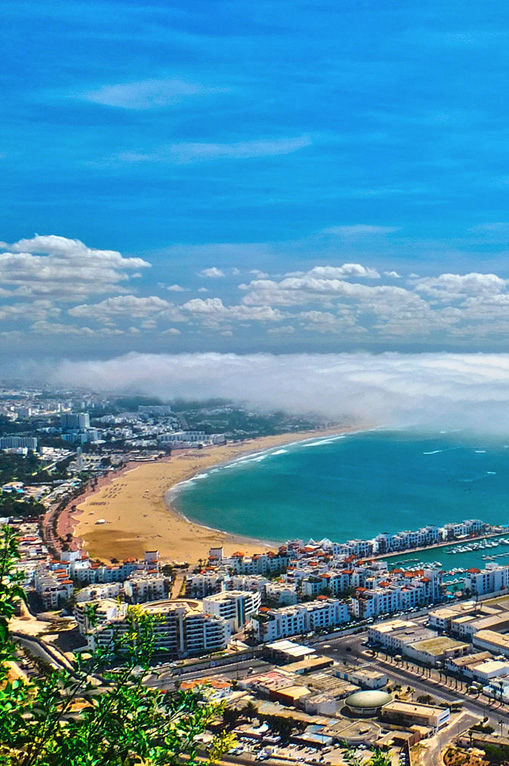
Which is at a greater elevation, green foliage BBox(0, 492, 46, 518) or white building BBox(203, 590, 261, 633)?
green foliage BBox(0, 492, 46, 518)

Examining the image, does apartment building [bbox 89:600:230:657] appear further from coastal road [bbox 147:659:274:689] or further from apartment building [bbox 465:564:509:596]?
apartment building [bbox 465:564:509:596]

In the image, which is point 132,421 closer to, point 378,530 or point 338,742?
point 378,530

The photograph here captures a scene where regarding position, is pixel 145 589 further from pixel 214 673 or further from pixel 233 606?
A: pixel 214 673

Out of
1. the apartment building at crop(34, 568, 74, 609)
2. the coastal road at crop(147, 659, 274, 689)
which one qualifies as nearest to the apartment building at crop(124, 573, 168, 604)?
the apartment building at crop(34, 568, 74, 609)

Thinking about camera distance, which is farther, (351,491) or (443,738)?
(351,491)

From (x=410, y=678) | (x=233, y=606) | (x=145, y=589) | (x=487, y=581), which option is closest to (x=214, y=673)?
(x=233, y=606)

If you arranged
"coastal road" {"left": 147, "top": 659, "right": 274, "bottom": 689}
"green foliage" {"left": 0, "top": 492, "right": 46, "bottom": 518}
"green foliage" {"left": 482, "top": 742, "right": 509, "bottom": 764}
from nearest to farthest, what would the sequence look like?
"green foliage" {"left": 482, "top": 742, "right": 509, "bottom": 764} → "coastal road" {"left": 147, "top": 659, "right": 274, "bottom": 689} → "green foliage" {"left": 0, "top": 492, "right": 46, "bottom": 518}

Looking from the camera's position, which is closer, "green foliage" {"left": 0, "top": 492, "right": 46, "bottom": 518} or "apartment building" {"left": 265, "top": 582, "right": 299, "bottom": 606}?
"apartment building" {"left": 265, "top": 582, "right": 299, "bottom": 606}

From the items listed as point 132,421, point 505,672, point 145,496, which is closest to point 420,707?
point 505,672
